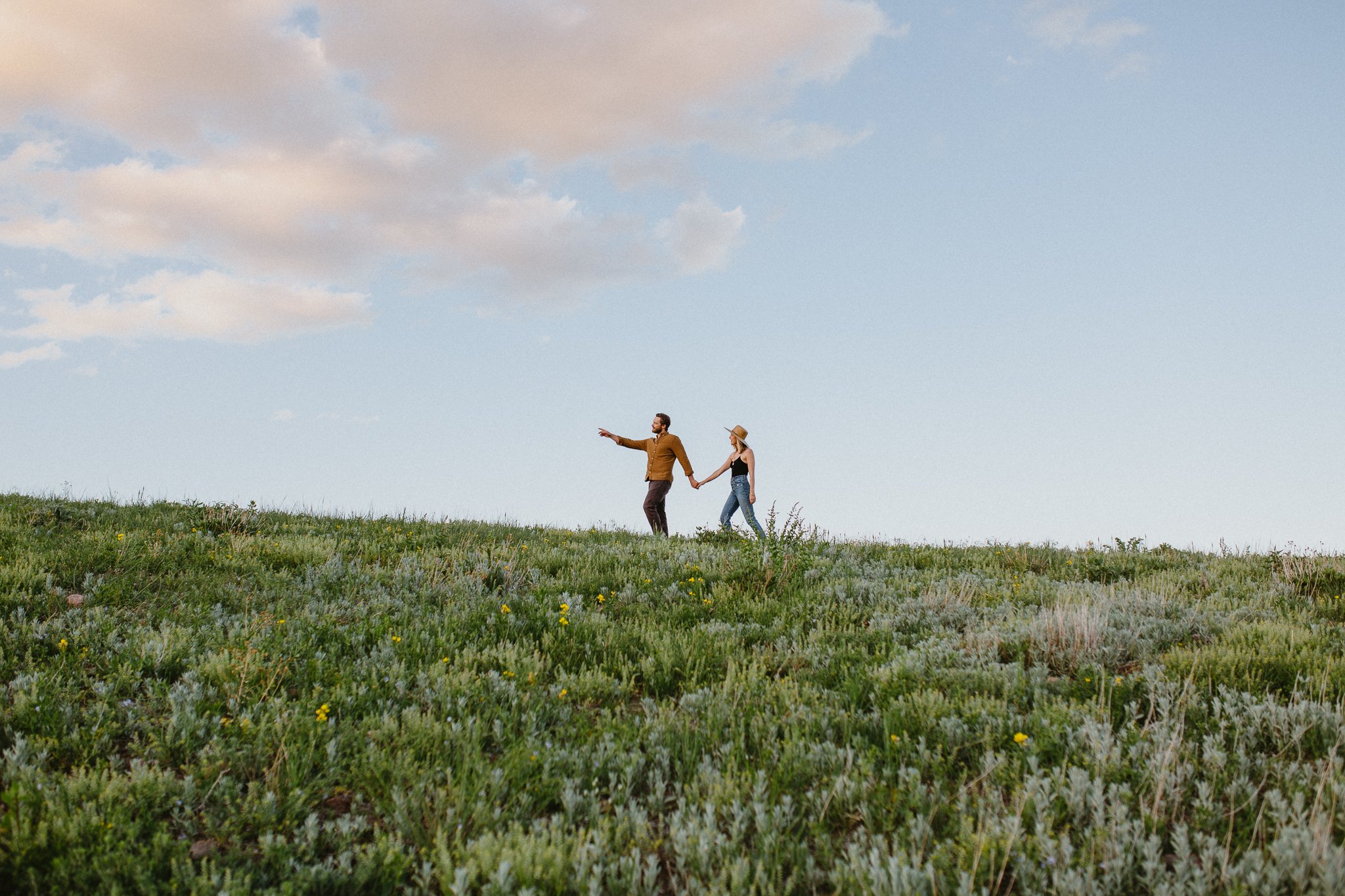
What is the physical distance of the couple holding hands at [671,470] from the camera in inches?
649

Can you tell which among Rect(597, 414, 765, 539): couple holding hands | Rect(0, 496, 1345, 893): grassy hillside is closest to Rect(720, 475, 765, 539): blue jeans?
Rect(597, 414, 765, 539): couple holding hands

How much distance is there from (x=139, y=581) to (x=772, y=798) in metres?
7.29

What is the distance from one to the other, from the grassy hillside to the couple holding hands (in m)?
8.12

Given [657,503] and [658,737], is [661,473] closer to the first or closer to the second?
[657,503]

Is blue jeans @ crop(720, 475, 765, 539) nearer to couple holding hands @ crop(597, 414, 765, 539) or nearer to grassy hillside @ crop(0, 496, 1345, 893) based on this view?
couple holding hands @ crop(597, 414, 765, 539)

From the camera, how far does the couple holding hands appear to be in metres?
16.5

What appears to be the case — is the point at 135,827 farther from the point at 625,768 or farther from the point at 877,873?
the point at 877,873

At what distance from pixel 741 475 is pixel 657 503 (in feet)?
6.59

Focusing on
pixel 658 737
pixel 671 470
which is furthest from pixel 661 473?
pixel 658 737

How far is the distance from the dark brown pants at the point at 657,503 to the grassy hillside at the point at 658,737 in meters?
8.70

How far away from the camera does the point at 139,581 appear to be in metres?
8.03

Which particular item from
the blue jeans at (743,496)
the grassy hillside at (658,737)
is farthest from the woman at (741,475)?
the grassy hillside at (658,737)

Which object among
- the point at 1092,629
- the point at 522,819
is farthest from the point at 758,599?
the point at 522,819

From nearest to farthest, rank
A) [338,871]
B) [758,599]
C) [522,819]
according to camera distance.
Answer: [338,871] → [522,819] → [758,599]
